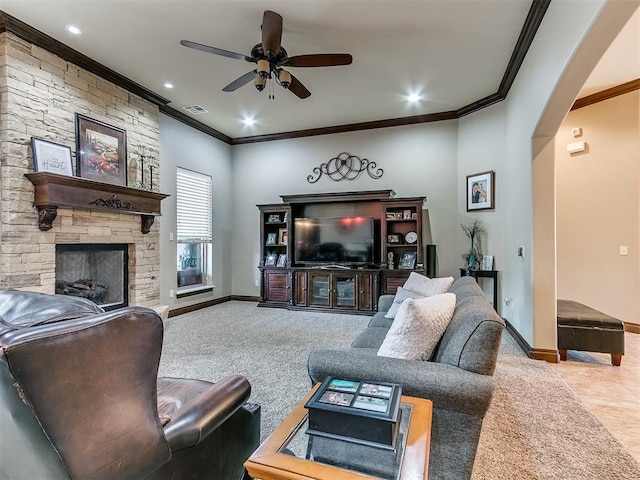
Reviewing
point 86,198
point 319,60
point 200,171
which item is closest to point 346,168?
point 200,171

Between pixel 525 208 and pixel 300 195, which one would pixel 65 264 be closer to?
pixel 300 195

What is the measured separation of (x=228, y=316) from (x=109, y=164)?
264cm

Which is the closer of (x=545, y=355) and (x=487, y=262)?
(x=545, y=355)

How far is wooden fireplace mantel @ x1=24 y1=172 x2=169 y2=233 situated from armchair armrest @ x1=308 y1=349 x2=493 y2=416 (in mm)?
3313

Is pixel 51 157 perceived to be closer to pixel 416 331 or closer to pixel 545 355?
pixel 416 331

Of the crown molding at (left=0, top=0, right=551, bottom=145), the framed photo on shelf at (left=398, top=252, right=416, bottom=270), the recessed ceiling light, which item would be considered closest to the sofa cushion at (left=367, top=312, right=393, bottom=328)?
the framed photo on shelf at (left=398, top=252, right=416, bottom=270)

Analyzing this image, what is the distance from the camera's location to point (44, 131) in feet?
11.3

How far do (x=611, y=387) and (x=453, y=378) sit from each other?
7.58ft

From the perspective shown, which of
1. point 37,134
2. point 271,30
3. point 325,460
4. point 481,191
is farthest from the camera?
point 481,191

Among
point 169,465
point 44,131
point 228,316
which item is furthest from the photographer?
point 228,316

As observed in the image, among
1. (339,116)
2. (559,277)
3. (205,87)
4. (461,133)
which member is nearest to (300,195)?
(339,116)

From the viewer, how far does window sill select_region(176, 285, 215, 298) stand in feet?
17.4

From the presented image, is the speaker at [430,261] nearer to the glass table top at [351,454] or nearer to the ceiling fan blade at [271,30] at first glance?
the ceiling fan blade at [271,30]

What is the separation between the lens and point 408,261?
5.37 metres
